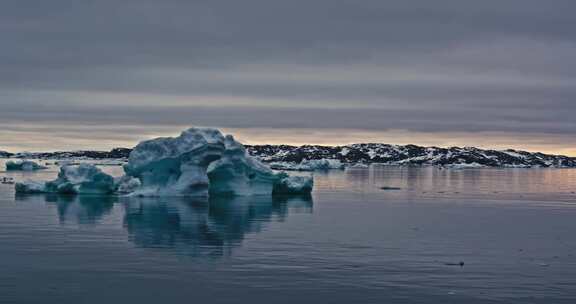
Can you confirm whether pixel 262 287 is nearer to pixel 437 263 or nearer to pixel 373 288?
pixel 373 288

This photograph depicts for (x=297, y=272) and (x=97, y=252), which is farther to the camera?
(x=97, y=252)

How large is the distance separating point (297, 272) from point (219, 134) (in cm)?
2540

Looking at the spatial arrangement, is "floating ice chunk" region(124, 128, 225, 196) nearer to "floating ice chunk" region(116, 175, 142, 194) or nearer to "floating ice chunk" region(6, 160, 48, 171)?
"floating ice chunk" region(116, 175, 142, 194)

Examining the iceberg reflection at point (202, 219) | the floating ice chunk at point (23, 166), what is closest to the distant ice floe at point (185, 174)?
the iceberg reflection at point (202, 219)

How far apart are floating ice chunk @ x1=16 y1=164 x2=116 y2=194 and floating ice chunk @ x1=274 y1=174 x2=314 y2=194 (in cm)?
1154

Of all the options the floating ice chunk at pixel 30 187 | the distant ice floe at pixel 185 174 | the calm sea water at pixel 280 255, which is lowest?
the calm sea water at pixel 280 255

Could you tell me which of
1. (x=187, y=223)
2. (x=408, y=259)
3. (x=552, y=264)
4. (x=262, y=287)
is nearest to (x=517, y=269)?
(x=552, y=264)

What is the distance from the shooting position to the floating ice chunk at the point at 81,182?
45.8 meters

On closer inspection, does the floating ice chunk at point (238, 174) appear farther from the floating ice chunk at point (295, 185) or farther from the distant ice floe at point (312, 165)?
the distant ice floe at point (312, 165)

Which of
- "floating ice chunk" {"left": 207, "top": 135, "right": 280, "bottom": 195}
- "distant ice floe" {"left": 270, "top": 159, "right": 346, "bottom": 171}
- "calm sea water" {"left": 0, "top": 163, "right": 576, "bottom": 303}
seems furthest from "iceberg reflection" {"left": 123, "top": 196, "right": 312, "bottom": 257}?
"distant ice floe" {"left": 270, "top": 159, "right": 346, "bottom": 171}

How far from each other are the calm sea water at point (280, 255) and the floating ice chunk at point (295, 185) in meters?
12.0

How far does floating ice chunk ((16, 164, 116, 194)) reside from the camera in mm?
45781

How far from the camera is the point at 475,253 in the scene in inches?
896

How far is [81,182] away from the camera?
45.9 m
